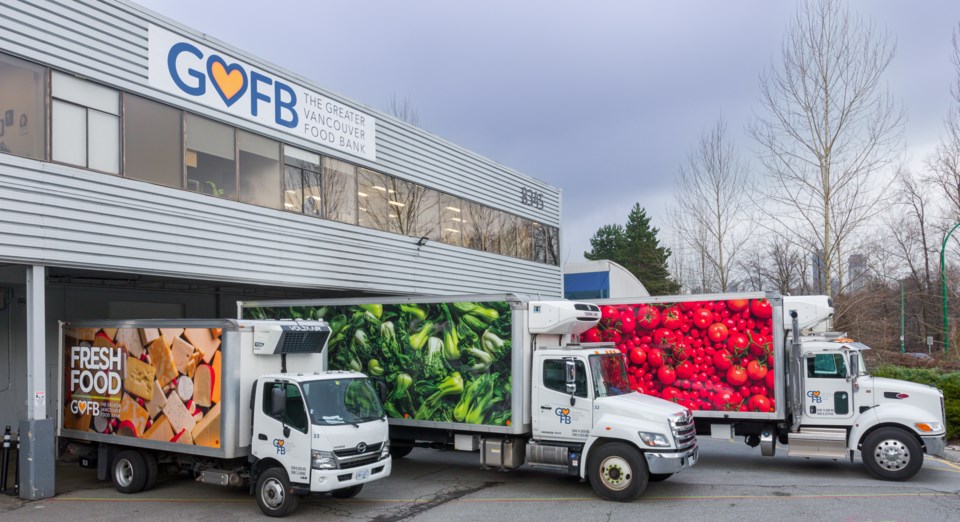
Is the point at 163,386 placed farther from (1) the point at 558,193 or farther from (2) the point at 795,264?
(2) the point at 795,264

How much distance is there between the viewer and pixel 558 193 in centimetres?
2864

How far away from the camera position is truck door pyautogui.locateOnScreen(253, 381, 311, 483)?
970 centimetres

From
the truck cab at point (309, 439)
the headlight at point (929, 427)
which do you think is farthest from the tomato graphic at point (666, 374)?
the truck cab at point (309, 439)

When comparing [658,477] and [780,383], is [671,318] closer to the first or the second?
[780,383]

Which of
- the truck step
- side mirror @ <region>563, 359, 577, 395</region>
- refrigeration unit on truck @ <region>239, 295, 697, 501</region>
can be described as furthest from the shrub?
side mirror @ <region>563, 359, 577, 395</region>

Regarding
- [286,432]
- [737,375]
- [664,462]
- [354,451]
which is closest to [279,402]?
[286,432]

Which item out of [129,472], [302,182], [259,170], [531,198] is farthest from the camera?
[531,198]

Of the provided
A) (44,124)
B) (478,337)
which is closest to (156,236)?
(44,124)

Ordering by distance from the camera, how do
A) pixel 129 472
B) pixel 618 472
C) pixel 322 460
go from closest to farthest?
pixel 322 460
pixel 618 472
pixel 129 472

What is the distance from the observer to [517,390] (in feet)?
37.9

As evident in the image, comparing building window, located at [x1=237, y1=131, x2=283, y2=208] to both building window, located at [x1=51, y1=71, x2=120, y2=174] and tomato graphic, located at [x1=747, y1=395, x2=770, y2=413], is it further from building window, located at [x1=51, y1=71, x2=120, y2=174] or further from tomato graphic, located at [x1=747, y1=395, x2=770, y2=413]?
tomato graphic, located at [x1=747, y1=395, x2=770, y2=413]

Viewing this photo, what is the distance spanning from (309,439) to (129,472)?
3.80m

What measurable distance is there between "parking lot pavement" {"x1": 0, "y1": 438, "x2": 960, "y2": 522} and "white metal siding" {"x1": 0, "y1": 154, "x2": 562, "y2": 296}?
3774 millimetres

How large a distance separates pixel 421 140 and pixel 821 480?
1322 cm
